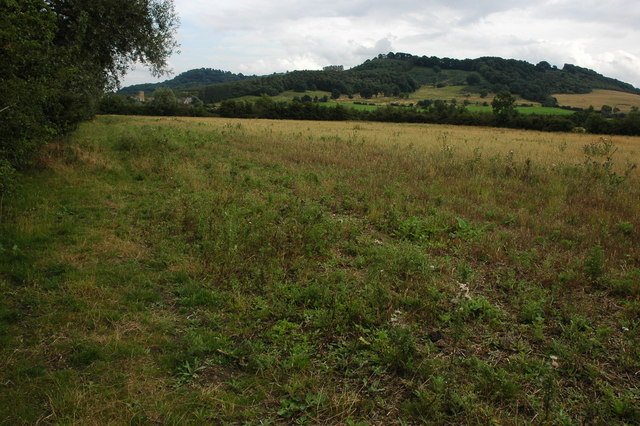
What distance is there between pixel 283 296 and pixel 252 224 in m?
2.72

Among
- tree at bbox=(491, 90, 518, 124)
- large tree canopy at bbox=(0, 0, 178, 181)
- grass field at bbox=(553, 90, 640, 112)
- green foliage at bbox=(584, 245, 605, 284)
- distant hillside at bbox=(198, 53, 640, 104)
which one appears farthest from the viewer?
distant hillside at bbox=(198, 53, 640, 104)

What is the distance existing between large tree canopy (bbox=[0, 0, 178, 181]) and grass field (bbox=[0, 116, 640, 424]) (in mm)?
1915

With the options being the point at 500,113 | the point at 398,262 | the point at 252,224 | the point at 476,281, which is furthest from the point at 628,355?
the point at 500,113

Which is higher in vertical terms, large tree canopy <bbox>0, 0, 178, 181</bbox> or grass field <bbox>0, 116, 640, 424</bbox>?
large tree canopy <bbox>0, 0, 178, 181</bbox>

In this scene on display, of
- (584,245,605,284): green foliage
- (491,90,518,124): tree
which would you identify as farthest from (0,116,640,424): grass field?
(491,90,518,124): tree

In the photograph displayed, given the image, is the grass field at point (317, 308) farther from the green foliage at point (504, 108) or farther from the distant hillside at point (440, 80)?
the distant hillside at point (440, 80)

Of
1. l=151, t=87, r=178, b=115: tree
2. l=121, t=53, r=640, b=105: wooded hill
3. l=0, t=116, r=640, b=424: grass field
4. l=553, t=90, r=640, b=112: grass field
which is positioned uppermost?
l=121, t=53, r=640, b=105: wooded hill

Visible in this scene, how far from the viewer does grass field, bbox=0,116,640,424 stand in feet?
10.6

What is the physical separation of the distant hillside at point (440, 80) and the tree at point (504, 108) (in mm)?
46404

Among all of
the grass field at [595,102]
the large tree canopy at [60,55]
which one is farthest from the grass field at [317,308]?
the grass field at [595,102]

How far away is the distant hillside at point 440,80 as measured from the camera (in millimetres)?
102725

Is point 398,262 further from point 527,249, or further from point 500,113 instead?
point 500,113

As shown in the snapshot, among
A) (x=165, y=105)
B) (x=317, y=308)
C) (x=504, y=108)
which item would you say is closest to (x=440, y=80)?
(x=504, y=108)

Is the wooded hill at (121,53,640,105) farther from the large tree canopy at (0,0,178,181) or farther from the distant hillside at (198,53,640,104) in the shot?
the large tree canopy at (0,0,178,181)
